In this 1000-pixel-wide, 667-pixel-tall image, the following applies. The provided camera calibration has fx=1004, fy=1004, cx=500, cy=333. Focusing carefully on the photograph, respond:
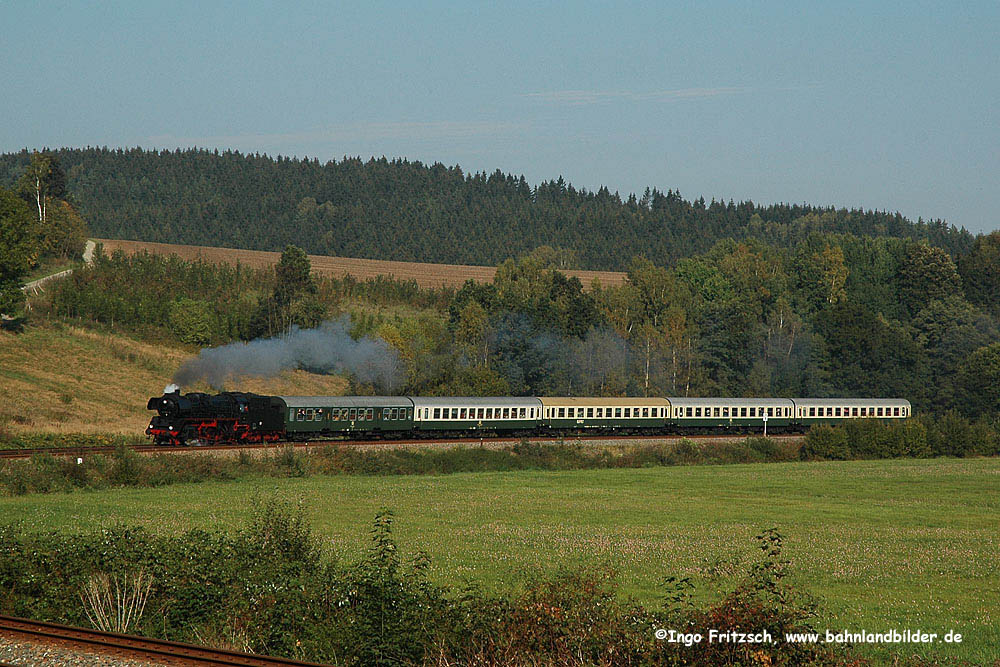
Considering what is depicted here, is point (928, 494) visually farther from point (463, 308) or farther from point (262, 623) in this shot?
point (463, 308)

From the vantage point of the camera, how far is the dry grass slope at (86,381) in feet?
227

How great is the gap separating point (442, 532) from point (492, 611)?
16.7 m

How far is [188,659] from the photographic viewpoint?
1547 centimetres

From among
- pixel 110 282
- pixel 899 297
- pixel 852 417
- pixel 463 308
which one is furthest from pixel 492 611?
pixel 899 297

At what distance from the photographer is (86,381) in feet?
263

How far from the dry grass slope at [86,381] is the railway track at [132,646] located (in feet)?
153

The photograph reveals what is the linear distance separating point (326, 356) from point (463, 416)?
25.0 m

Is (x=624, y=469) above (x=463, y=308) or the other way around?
the other way around

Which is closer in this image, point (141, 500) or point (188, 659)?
point (188, 659)

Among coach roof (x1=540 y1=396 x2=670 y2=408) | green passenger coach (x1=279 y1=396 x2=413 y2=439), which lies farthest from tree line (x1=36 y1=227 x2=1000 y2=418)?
green passenger coach (x1=279 y1=396 x2=413 y2=439)

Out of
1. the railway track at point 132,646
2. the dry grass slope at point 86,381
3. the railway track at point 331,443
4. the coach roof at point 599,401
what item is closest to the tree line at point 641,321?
the dry grass slope at point 86,381

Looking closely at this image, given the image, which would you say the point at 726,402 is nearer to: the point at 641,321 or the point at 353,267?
the point at 641,321

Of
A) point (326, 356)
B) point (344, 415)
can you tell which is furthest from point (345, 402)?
point (326, 356)

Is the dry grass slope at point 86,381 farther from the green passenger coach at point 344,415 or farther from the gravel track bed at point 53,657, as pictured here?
the gravel track bed at point 53,657
